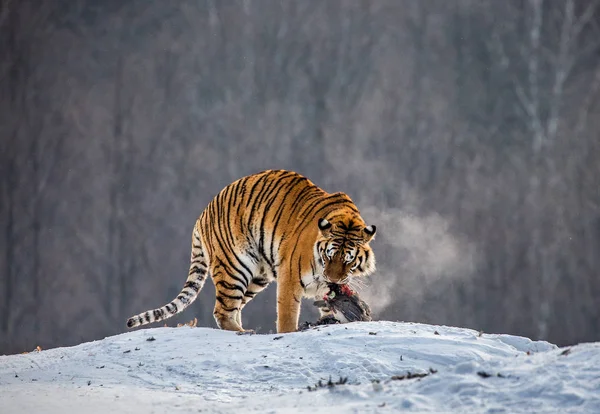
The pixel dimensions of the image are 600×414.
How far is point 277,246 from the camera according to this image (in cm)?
908

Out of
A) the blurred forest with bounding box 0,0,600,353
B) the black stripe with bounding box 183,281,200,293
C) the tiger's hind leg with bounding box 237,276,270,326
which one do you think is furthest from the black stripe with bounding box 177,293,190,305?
the blurred forest with bounding box 0,0,600,353

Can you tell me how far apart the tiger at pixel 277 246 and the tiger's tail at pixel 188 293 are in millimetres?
10

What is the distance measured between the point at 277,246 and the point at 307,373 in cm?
247

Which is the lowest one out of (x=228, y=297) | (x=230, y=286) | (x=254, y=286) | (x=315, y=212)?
(x=228, y=297)

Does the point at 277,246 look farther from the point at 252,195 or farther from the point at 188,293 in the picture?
the point at 188,293

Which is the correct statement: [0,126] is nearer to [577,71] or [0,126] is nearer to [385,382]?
[577,71]

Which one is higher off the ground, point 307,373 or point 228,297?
point 228,297

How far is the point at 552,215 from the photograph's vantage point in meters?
29.8

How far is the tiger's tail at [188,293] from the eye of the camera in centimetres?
905

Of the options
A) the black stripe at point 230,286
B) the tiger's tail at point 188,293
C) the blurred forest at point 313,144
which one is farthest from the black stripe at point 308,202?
the blurred forest at point 313,144

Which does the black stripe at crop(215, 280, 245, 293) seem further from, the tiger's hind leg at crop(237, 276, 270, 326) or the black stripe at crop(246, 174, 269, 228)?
the black stripe at crop(246, 174, 269, 228)

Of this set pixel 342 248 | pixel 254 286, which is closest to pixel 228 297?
pixel 254 286

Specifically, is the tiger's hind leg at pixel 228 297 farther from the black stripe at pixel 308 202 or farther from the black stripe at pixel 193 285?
the black stripe at pixel 308 202

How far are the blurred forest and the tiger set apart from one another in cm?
1730
